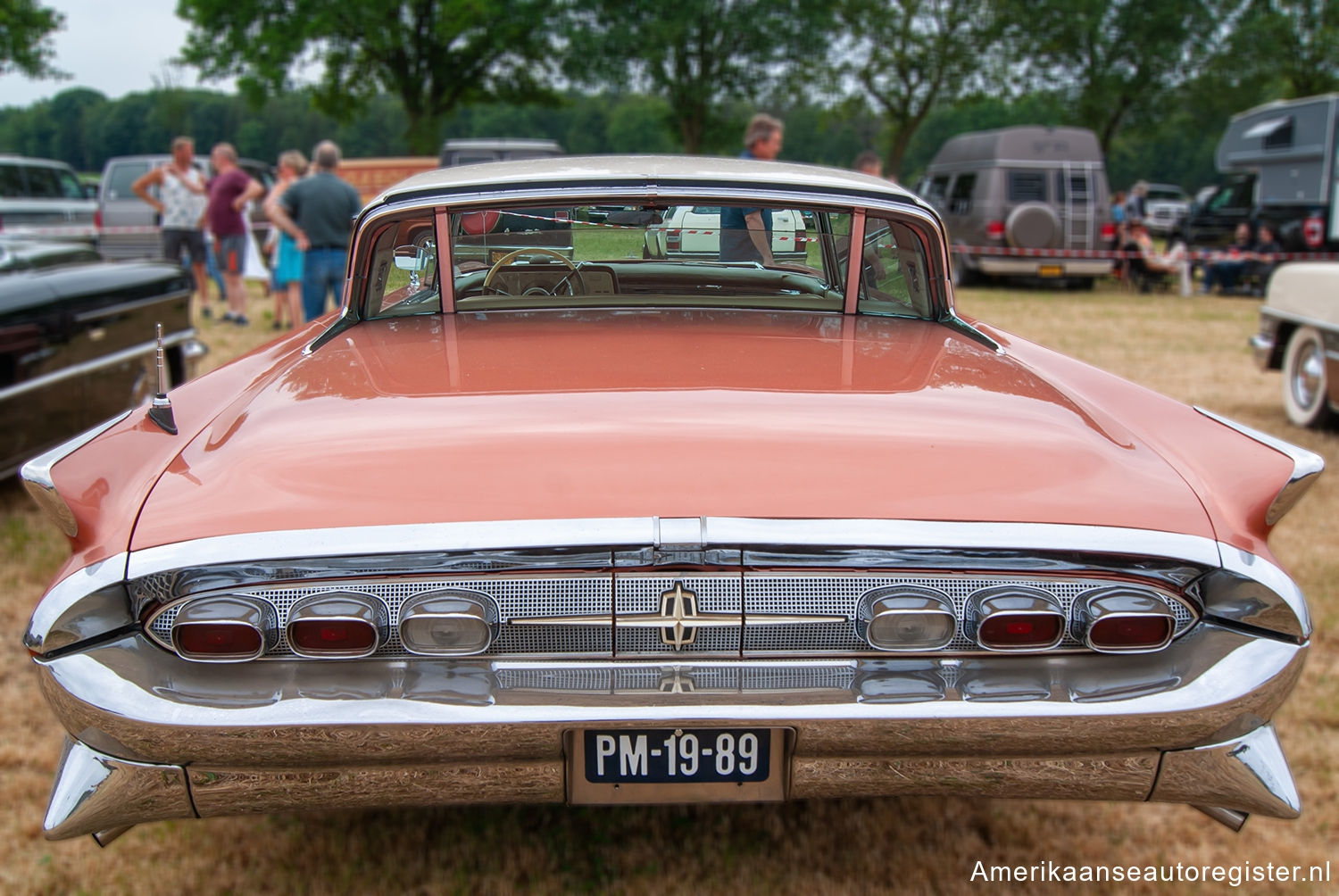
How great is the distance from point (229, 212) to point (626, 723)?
9.90 metres

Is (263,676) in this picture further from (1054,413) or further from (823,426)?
(1054,413)

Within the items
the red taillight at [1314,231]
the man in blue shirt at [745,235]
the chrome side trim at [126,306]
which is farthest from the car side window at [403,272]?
the red taillight at [1314,231]

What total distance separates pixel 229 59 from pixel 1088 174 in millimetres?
23778

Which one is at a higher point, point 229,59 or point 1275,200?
point 229,59

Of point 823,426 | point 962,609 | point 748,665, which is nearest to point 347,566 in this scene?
point 748,665

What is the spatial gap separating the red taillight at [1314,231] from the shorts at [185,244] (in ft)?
46.5

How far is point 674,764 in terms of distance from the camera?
1.79 meters

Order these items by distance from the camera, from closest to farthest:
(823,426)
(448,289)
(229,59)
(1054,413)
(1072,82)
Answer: (823,426)
(1054,413)
(448,289)
(229,59)
(1072,82)

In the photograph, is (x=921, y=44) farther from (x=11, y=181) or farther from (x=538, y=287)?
(x=538, y=287)

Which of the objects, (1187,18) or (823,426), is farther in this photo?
(1187,18)

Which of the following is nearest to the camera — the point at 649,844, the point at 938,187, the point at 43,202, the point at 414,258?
the point at 649,844

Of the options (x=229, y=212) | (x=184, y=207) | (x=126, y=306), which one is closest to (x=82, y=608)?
(x=126, y=306)

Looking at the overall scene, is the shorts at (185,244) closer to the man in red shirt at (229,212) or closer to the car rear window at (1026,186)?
the man in red shirt at (229,212)

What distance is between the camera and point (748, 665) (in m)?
1.78
